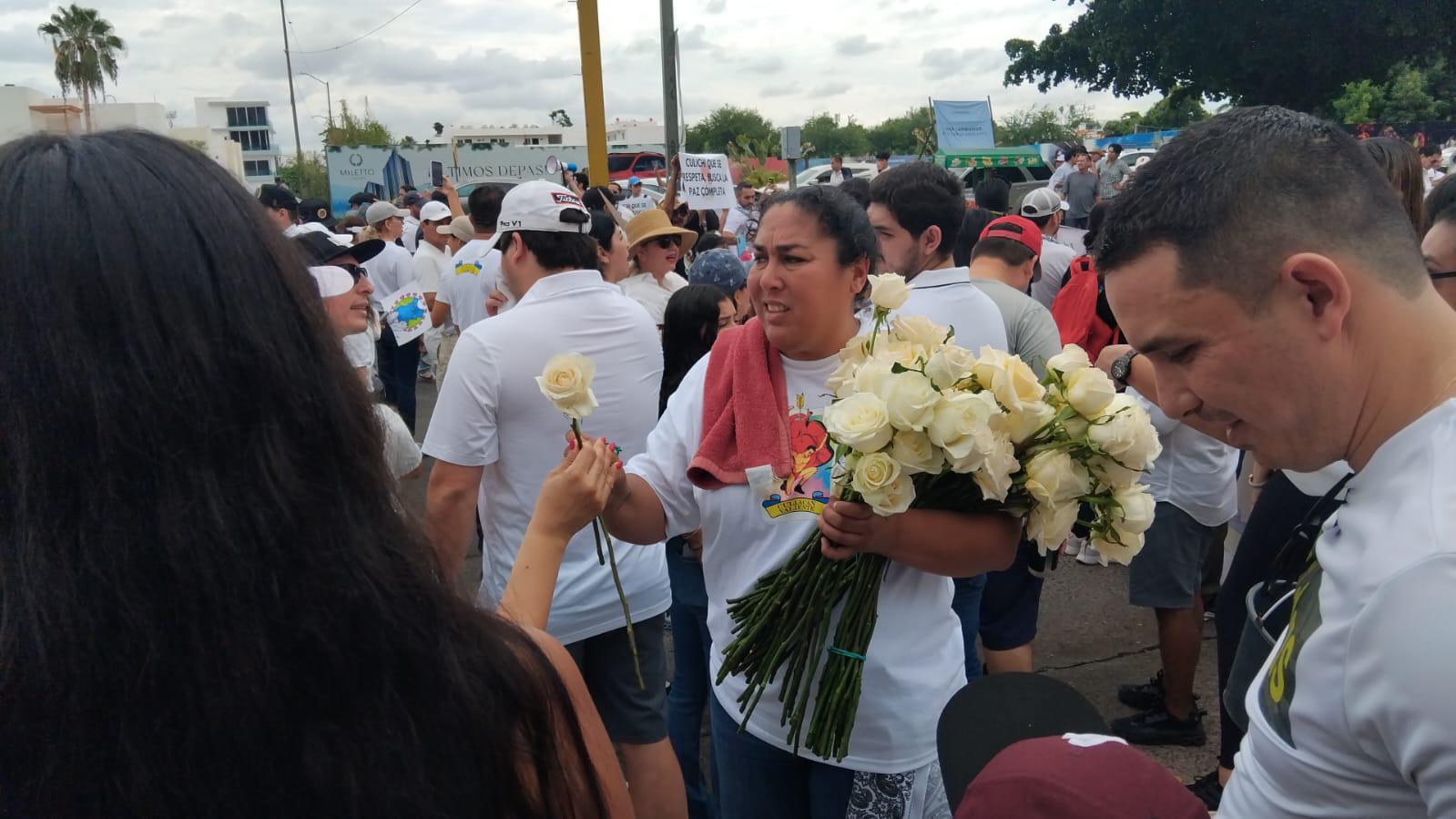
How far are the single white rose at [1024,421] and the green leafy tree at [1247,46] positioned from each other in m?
29.4

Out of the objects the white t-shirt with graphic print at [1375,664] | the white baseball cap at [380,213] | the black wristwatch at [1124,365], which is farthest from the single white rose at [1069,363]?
the white baseball cap at [380,213]

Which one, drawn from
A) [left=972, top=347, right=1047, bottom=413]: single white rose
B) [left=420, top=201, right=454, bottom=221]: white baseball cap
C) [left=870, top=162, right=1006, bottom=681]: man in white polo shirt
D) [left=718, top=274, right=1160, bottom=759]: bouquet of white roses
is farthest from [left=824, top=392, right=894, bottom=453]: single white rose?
[left=420, top=201, right=454, bottom=221]: white baseball cap

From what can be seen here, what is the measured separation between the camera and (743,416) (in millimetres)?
2277

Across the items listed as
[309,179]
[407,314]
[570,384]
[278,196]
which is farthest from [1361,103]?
[309,179]

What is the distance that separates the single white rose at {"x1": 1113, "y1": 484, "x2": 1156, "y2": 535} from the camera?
6.36 ft

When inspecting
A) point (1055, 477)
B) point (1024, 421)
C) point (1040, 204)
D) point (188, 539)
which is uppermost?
point (1040, 204)

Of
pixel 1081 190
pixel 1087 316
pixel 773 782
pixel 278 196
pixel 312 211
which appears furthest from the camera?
pixel 1081 190

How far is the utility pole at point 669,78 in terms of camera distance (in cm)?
1005

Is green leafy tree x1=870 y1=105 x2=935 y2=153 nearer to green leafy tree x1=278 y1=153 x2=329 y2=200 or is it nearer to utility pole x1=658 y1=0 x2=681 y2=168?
green leafy tree x1=278 y1=153 x2=329 y2=200

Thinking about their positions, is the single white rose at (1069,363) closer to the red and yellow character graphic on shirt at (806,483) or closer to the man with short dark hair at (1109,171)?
the red and yellow character graphic on shirt at (806,483)

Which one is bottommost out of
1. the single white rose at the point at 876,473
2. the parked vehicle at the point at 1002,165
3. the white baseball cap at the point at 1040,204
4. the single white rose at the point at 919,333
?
the single white rose at the point at 876,473

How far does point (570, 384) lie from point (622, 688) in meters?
1.52

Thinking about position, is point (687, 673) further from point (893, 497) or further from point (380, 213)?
point (380, 213)

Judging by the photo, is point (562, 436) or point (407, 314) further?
point (407, 314)
